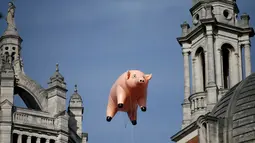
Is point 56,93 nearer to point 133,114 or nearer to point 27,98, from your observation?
point 27,98

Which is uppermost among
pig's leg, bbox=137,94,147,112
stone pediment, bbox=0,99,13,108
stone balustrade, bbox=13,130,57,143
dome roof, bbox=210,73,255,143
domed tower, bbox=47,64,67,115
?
domed tower, bbox=47,64,67,115

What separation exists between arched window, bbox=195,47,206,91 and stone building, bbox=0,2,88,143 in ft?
38.3

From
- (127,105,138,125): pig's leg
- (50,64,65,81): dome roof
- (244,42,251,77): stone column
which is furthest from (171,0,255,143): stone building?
(127,105,138,125): pig's leg

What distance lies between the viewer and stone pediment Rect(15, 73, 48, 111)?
78.1 metres

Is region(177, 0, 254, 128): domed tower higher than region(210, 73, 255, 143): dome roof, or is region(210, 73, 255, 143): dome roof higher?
region(177, 0, 254, 128): domed tower

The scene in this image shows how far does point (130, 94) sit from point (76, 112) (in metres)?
43.2

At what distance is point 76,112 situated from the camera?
8200 centimetres

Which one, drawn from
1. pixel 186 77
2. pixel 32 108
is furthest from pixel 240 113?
pixel 32 108

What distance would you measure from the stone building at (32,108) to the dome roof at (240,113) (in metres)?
25.4

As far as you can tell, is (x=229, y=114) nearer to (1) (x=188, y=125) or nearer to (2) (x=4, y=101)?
(1) (x=188, y=125)

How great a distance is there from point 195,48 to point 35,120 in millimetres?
13893

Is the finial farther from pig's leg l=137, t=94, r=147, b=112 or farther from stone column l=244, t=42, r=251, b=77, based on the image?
pig's leg l=137, t=94, r=147, b=112

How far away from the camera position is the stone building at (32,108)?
73438mm

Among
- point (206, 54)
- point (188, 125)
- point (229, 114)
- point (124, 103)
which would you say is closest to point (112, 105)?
point (124, 103)
